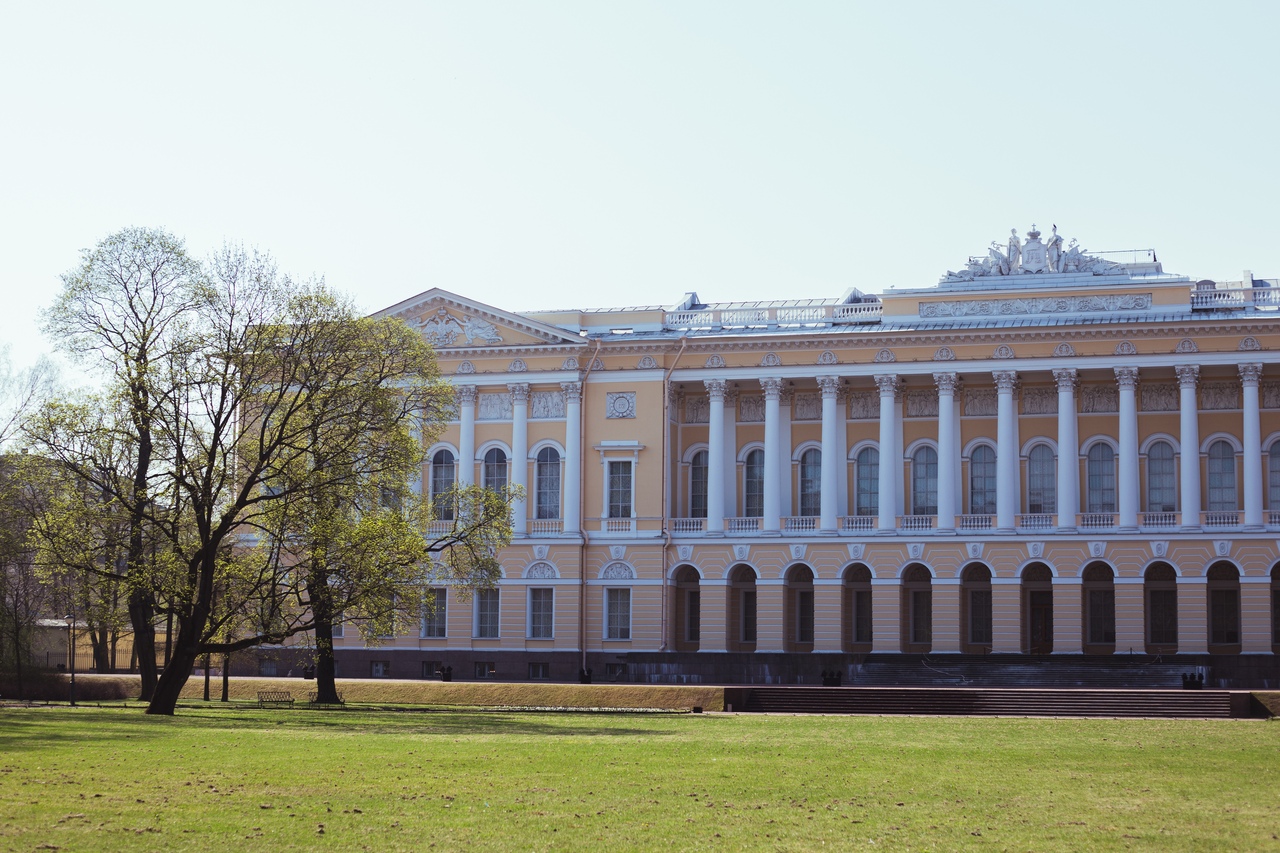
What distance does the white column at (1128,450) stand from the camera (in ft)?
188

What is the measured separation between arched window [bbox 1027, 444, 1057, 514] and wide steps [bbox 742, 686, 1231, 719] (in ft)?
53.7

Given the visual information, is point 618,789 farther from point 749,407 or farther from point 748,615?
point 749,407

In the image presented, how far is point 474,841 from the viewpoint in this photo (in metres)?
15.9

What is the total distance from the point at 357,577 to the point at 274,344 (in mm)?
5734

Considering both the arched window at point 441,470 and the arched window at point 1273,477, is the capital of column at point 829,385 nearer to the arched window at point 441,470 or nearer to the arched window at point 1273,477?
the arched window at point 441,470

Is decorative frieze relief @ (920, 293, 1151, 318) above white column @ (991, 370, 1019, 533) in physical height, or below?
above

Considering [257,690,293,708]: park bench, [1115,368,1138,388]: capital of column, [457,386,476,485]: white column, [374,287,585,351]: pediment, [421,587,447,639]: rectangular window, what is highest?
[374,287,585,351]: pediment

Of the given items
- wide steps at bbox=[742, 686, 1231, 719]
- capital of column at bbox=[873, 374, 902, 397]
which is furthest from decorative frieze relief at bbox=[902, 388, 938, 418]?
wide steps at bbox=[742, 686, 1231, 719]

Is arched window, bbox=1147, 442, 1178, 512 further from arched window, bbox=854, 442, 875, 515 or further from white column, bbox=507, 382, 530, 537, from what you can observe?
white column, bbox=507, 382, 530, 537

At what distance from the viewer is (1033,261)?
6019 cm

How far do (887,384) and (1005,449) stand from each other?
4828mm

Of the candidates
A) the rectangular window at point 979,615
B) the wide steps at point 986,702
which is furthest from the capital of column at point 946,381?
the wide steps at point 986,702

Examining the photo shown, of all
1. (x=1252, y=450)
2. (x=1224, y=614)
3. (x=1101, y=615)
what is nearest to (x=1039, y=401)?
(x=1252, y=450)

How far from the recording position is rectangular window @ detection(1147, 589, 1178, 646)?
58.5 metres
